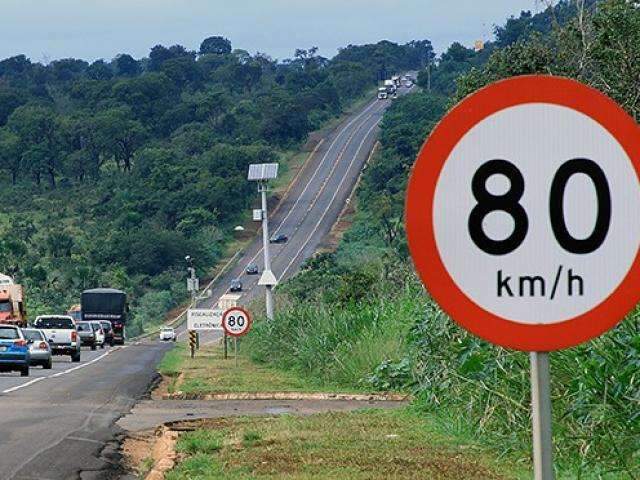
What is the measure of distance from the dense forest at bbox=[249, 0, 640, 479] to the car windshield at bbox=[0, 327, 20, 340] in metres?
6.69

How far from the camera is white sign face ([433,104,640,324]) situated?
468 cm

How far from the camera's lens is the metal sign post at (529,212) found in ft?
15.3

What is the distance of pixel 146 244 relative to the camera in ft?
363

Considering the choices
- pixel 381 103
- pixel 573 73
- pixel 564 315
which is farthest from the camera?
pixel 381 103

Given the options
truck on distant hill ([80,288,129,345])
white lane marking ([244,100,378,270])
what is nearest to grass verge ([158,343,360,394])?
truck on distant hill ([80,288,129,345])

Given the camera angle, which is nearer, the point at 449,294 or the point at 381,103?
the point at 449,294

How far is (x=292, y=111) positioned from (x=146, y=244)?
4388 centimetres

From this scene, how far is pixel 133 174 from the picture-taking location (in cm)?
13062

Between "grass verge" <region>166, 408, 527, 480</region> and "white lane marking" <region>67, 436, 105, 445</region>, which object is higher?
"grass verge" <region>166, 408, 527, 480</region>

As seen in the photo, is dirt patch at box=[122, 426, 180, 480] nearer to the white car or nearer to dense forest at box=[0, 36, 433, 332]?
the white car

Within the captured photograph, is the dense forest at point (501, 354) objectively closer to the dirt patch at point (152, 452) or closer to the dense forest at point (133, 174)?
the dirt patch at point (152, 452)

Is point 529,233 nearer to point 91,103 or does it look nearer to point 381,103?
point 91,103

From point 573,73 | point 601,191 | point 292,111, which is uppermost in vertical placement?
point 292,111

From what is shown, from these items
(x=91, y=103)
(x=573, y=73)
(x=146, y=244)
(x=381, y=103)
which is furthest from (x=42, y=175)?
(x=573, y=73)
